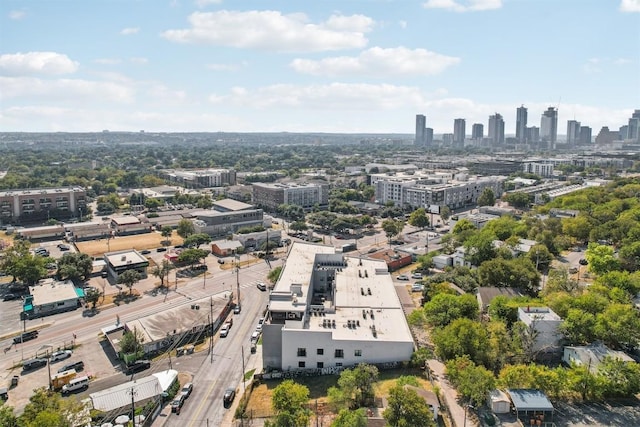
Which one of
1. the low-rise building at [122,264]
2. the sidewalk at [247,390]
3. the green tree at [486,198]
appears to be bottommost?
the sidewalk at [247,390]

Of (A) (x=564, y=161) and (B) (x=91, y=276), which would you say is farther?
(A) (x=564, y=161)

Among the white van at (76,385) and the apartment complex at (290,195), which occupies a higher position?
the apartment complex at (290,195)

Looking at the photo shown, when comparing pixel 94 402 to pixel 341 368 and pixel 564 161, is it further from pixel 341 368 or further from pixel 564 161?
pixel 564 161

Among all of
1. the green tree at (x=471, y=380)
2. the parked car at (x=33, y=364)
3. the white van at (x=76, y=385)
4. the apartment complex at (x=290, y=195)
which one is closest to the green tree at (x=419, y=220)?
the apartment complex at (x=290, y=195)

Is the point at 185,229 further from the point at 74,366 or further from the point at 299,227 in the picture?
the point at 74,366

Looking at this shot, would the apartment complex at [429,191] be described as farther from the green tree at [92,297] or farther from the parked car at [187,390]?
the parked car at [187,390]

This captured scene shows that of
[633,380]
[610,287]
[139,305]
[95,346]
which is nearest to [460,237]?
[610,287]

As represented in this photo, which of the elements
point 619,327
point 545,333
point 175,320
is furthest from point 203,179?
point 619,327
